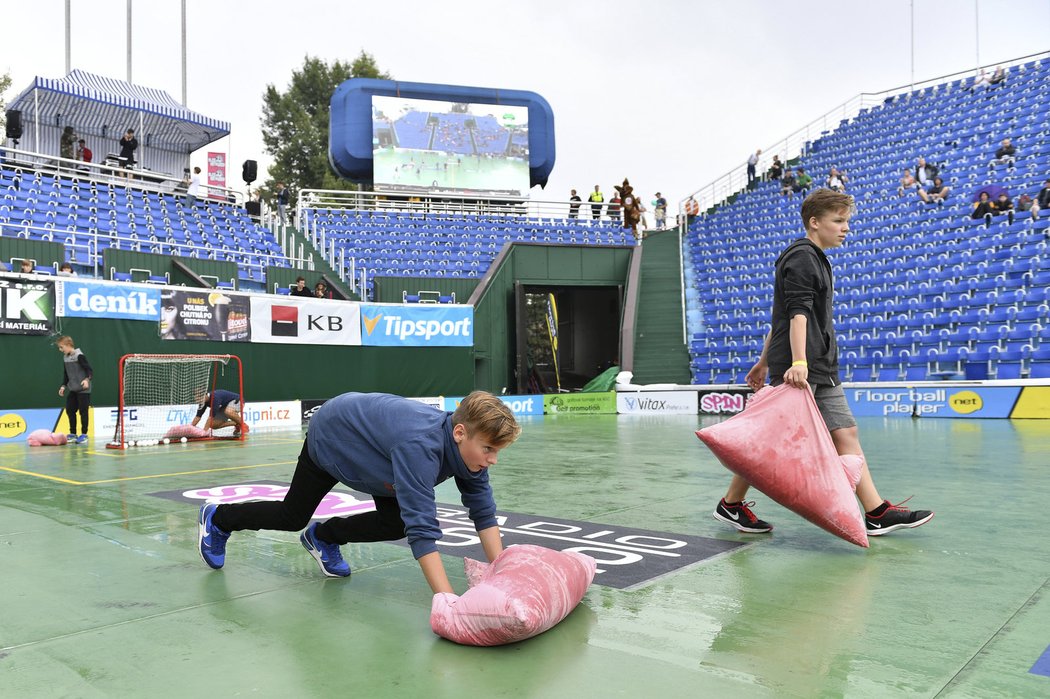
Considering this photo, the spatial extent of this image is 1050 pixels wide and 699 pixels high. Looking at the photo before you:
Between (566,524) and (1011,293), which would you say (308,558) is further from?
(1011,293)

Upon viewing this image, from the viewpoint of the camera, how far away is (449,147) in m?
30.1

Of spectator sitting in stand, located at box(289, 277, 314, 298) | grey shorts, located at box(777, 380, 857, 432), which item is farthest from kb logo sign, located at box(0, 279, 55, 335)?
grey shorts, located at box(777, 380, 857, 432)

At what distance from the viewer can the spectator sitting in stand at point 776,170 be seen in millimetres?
29625

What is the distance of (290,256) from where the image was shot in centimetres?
2312

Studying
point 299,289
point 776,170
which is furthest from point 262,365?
point 776,170

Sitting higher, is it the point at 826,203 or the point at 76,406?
the point at 826,203

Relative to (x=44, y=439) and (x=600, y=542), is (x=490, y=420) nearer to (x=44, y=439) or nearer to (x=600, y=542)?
(x=600, y=542)

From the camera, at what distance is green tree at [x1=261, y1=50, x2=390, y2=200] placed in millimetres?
Answer: 48906

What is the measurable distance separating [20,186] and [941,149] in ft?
88.1

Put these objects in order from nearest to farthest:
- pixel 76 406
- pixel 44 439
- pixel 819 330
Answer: pixel 819 330
pixel 44 439
pixel 76 406

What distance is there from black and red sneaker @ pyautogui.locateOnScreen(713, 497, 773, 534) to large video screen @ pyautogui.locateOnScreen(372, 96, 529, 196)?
2585 cm

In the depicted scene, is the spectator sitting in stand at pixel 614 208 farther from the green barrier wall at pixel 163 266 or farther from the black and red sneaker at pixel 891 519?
the black and red sneaker at pixel 891 519

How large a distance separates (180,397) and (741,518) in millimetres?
13208

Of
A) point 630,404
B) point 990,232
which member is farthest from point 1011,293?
point 630,404
